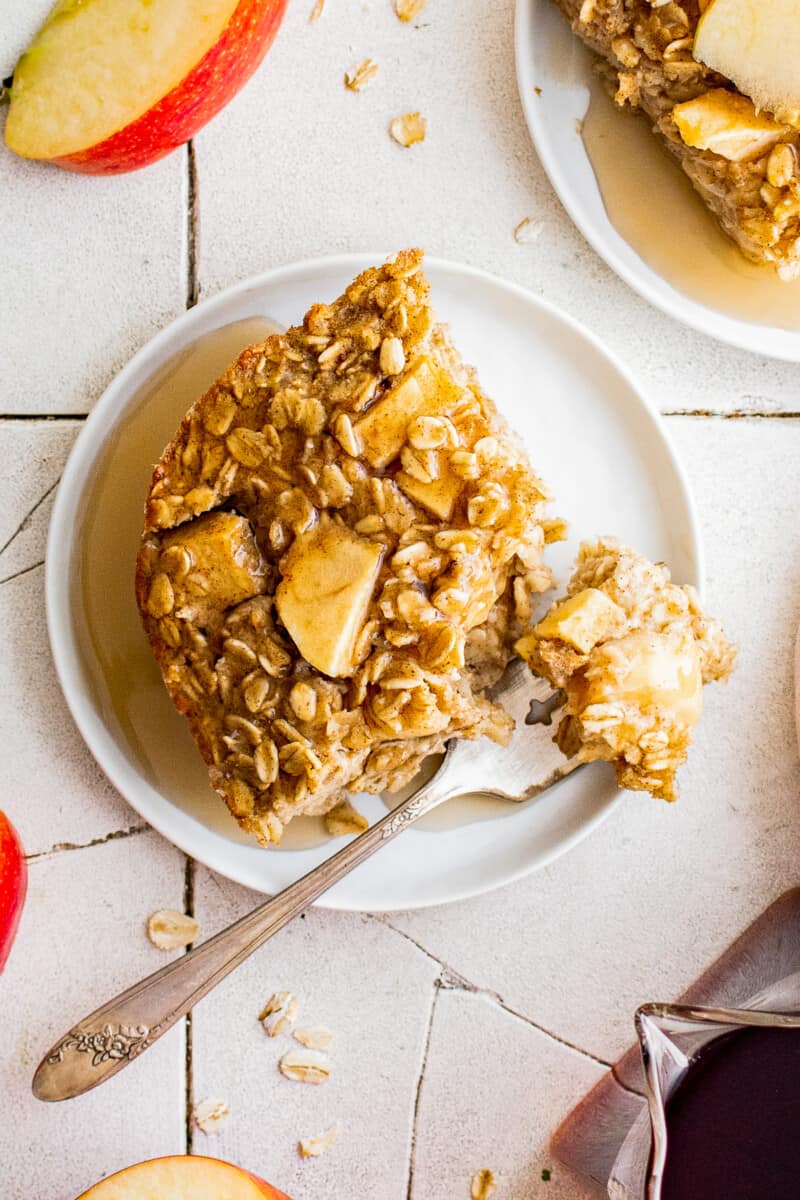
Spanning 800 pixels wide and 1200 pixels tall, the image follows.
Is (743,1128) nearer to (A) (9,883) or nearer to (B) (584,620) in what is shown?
(B) (584,620)

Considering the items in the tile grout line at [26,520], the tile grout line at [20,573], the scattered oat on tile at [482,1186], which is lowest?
the scattered oat on tile at [482,1186]

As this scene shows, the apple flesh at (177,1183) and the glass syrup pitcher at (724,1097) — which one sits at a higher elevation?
the glass syrup pitcher at (724,1097)

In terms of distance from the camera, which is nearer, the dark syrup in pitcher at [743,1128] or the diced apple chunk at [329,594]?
the diced apple chunk at [329,594]

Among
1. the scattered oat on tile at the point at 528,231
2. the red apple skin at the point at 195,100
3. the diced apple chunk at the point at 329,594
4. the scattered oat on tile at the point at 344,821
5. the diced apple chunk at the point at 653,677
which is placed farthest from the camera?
the scattered oat on tile at the point at 528,231

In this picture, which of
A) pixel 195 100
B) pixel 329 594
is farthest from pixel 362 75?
pixel 329 594

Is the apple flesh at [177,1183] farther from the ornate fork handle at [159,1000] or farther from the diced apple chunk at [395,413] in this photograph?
the diced apple chunk at [395,413]

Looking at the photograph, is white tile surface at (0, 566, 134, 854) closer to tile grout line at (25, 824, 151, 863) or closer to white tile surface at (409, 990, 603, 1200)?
tile grout line at (25, 824, 151, 863)

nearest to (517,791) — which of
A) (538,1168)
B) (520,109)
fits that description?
(538,1168)

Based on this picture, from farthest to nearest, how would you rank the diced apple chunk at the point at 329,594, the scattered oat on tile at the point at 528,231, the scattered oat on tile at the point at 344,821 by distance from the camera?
the scattered oat on tile at the point at 528,231, the scattered oat on tile at the point at 344,821, the diced apple chunk at the point at 329,594

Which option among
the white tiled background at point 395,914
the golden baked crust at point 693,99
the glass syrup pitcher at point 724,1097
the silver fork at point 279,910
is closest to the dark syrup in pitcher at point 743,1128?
the glass syrup pitcher at point 724,1097
